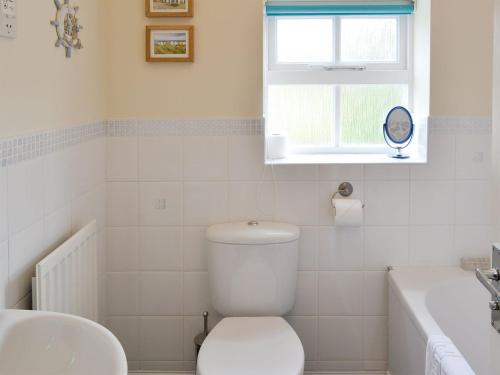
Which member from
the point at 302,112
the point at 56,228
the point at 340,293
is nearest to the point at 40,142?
the point at 56,228

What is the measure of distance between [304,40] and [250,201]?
2.77ft

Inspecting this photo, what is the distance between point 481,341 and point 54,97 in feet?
6.60

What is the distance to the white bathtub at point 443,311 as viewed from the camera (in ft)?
9.52

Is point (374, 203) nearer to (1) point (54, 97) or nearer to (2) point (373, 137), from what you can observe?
(2) point (373, 137)

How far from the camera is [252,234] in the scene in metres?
3.08

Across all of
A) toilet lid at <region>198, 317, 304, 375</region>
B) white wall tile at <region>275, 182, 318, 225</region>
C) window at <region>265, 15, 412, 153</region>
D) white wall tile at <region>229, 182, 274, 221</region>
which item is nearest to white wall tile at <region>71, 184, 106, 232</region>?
white wall tile at <region>229, 182, 274, 221</region>

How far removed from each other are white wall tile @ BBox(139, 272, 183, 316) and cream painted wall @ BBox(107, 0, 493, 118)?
2.49 ft

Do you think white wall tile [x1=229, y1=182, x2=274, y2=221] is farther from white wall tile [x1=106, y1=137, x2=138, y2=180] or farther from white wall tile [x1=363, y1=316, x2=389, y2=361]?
white wall tile [x1=363, y1=316, x2=389, y2=361]

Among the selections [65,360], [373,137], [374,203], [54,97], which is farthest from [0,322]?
[373,137]

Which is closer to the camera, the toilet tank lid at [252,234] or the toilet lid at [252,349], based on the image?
the toilet lid at [252,349]

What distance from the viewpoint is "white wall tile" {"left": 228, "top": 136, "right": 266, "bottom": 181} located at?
10.7 feet

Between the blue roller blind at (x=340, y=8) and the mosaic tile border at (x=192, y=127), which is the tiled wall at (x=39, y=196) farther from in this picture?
the blue roller blind at (x=340, y=8)

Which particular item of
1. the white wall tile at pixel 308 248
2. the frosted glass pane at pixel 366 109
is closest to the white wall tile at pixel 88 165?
the white wall tile at pixel 308 248

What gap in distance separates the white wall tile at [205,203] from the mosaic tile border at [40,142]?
0.54m
